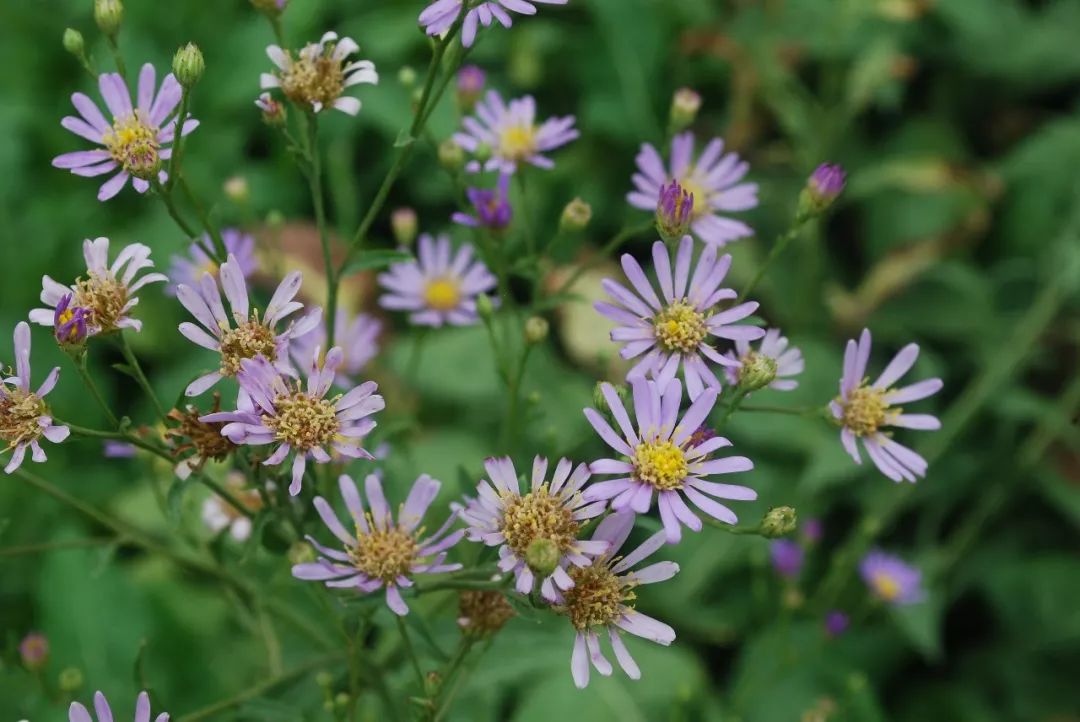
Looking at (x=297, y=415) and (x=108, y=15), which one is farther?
(x=108, y=15)

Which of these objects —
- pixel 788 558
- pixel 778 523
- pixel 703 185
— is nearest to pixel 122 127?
pixel 703 185

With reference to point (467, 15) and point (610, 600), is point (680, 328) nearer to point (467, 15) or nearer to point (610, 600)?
point (610, 600)

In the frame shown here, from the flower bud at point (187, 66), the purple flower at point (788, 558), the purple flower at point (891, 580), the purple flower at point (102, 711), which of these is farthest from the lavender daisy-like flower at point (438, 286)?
the purple flower at point (891, 580)

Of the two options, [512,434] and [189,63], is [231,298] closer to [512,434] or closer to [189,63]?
[189,63]

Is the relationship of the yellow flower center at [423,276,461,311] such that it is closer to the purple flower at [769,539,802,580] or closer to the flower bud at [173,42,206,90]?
the flower bud at [173,42,206,90]

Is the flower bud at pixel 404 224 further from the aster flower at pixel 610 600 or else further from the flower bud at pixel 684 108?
the aster flower at pixel 610 600

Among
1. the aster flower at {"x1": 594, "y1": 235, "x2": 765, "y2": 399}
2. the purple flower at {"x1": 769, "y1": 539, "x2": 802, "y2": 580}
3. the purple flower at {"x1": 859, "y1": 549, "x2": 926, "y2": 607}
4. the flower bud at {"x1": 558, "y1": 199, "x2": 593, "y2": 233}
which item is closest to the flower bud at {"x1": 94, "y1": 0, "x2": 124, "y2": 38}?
the flower bud at {"x1": 558, "y1": 199, "x2": 593, "y2": 233}

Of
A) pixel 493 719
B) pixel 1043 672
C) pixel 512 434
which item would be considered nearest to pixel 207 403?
pixel 512 434
